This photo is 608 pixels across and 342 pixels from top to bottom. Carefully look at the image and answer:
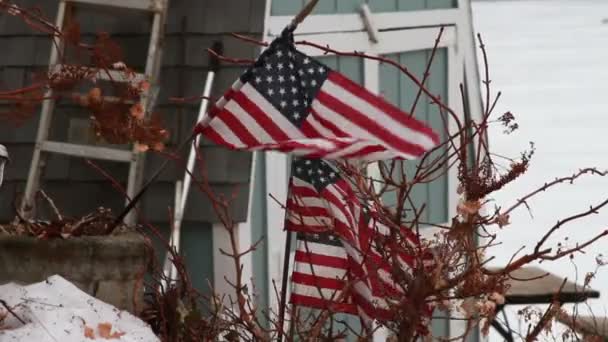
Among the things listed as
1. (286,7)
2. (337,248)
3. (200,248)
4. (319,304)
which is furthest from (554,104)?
(319,304)

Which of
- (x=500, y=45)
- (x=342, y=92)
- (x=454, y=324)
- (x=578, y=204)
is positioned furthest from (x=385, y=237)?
(x=500, y=45)

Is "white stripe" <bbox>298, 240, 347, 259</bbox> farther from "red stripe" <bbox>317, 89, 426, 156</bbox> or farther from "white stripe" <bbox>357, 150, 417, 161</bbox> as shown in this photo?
"white stripe" <bbox>357, 150, 417, 161</bbox>

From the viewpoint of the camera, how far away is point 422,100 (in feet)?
22.9

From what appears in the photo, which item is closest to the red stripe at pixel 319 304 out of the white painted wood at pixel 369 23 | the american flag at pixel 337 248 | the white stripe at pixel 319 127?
the american flag at pixel 337 248

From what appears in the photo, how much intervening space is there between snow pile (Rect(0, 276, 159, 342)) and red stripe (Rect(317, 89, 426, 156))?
0.70 m

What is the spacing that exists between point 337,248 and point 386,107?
54cm

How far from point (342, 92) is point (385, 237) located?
374mm

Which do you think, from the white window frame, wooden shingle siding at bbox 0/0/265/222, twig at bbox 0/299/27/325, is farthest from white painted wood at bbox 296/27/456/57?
twig at bbox 0/299/27/325

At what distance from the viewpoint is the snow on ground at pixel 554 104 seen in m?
16.4

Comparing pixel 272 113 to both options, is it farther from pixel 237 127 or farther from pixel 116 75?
pixel 116 75

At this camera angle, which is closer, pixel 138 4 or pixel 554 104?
pixel 138 4

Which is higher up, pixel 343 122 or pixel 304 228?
pixel 343 122

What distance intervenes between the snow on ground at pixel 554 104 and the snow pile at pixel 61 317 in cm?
441

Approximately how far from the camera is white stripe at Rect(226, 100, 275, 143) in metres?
3.51
